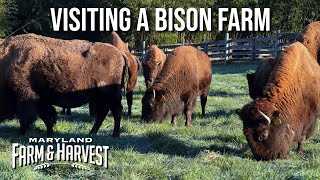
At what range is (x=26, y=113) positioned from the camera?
9.18 meters

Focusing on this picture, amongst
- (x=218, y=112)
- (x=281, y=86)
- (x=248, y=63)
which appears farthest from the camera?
(x=248, y=63)

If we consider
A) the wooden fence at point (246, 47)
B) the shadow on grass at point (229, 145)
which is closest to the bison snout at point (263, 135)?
the shadow on grass at point (229, 145)

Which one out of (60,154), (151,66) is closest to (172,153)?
(60,154)

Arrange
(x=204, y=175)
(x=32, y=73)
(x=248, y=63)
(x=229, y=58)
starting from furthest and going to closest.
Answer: (x=229, y=58) < (x=248, y=63) < (x=32, y=73) < (x=204, y=175)

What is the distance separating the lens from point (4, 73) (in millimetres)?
9281

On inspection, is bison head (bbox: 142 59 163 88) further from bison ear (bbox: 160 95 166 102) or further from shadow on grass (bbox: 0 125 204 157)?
shadow on grass (bbox: 0 125 204 157)

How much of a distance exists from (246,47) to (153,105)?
64.6 ft

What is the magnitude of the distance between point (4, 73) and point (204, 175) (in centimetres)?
492

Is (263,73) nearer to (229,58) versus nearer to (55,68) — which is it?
(55,68)

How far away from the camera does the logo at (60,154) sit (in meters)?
6.50

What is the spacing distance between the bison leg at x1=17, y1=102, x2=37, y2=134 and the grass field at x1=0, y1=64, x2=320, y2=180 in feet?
0.81

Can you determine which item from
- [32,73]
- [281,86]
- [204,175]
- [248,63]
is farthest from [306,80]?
[248,63]

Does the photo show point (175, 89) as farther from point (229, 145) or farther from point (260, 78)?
point (229, 145)

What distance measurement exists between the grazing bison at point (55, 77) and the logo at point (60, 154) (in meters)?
1.36
